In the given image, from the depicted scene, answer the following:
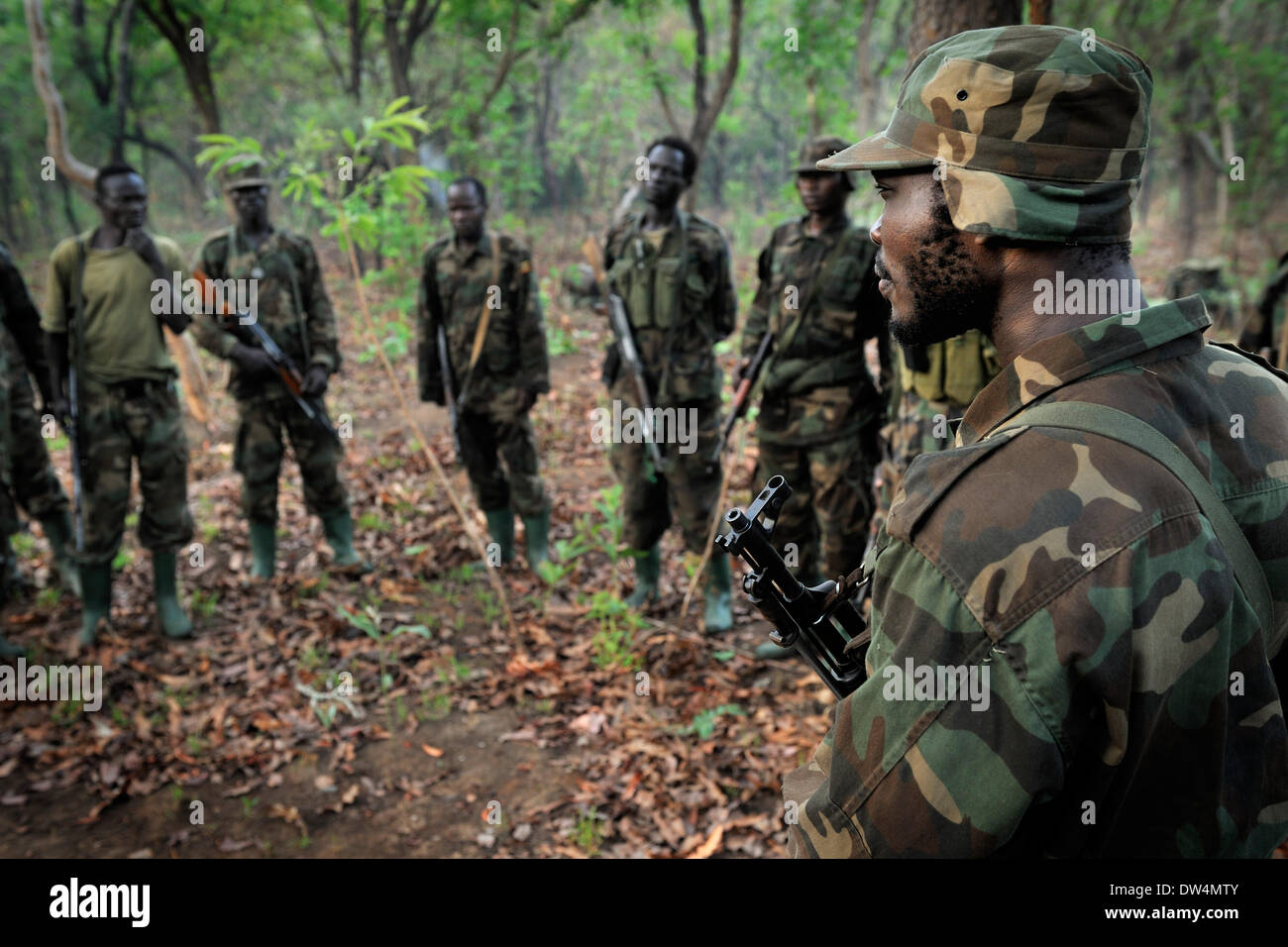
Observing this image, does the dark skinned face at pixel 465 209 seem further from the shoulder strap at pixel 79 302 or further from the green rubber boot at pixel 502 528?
the shoulder strap at pixel 79 302

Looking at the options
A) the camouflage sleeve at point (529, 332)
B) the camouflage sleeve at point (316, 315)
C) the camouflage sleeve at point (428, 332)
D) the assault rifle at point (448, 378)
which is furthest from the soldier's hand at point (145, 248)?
the camouflage sleeve at point (529, 332)

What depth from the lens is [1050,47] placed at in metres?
1.25

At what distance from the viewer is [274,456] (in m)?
5.72

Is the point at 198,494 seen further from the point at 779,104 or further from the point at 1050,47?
the point at 779,104

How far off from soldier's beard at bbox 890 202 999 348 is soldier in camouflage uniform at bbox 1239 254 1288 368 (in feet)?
16.3

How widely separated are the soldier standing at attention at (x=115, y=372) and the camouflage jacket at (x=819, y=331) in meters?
3.67

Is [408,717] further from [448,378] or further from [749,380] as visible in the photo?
[749,380]

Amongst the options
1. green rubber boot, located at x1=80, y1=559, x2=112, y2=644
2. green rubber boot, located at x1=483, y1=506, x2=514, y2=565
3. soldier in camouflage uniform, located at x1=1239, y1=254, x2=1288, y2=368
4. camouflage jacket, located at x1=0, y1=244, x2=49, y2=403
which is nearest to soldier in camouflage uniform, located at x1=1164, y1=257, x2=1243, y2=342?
soldier in camouflage uniform, located at x1=1239, y1=254, x2=1288, y2=368

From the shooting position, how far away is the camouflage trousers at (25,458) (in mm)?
5551

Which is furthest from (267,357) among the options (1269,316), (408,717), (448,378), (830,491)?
(1269,316)

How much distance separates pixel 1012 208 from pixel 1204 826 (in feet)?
3.06

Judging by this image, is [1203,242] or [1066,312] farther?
[1203,242]

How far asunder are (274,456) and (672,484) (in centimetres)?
275
